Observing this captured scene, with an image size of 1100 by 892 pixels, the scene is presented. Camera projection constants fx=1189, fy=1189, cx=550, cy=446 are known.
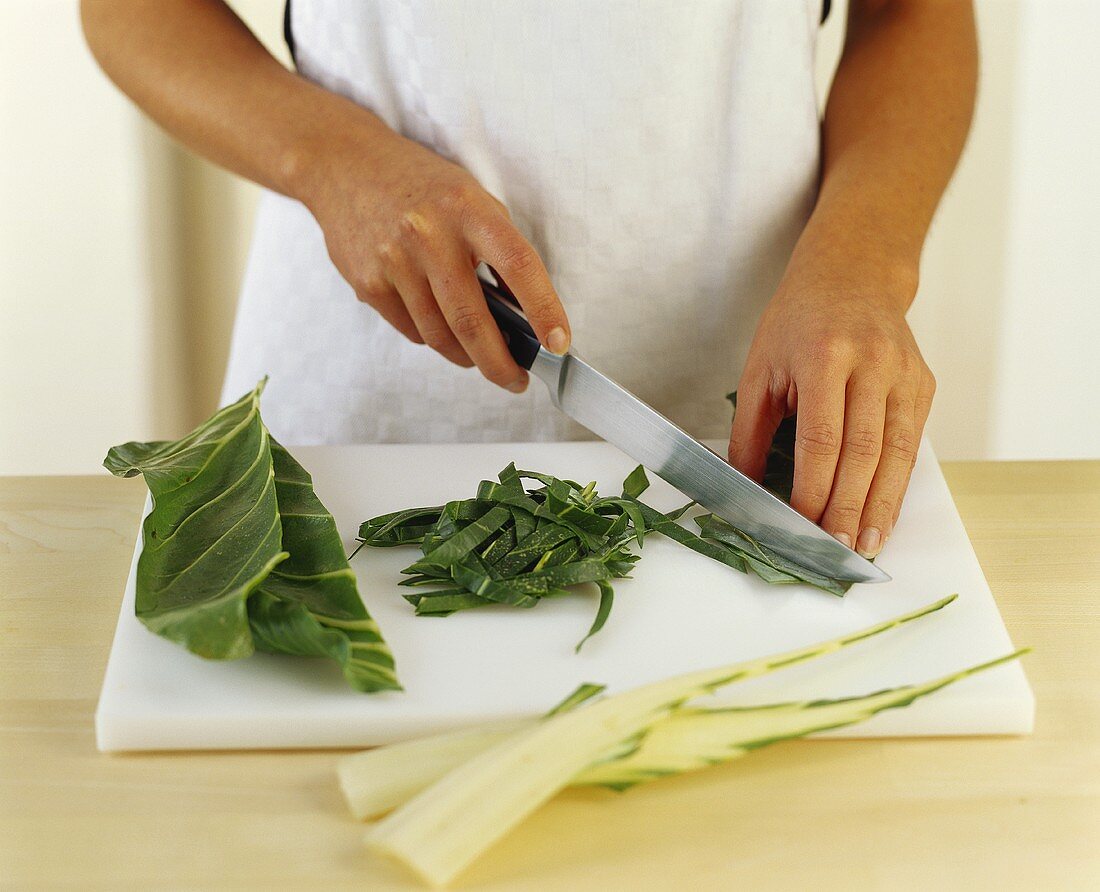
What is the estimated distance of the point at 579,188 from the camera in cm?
138

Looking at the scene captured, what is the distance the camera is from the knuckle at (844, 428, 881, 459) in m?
1.06

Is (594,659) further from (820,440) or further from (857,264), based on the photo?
(857,264)

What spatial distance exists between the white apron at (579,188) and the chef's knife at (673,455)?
0.72ft

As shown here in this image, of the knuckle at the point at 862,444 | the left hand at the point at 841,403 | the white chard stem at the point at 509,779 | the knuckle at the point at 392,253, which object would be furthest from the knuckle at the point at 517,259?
the white chard stem at the point at 509,779

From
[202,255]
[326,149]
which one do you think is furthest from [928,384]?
[202,255]

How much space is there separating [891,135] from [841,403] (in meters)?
0.47

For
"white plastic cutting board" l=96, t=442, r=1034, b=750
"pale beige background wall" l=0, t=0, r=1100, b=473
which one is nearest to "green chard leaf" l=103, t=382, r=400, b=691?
"white plastic cutting board" l=96, t=442, r=1034, b=750

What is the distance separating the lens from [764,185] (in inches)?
55.7

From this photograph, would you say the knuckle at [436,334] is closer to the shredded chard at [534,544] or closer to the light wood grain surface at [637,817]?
the shredded chard at [534,544]

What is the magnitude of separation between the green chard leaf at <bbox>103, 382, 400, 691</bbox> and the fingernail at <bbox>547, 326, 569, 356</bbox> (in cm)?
26

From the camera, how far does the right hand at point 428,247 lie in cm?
115

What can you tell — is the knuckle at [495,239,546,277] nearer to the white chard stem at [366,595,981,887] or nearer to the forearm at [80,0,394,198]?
the forearm at [80,0,394,198]

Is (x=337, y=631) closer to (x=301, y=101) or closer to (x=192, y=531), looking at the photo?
(x=192, y=531)

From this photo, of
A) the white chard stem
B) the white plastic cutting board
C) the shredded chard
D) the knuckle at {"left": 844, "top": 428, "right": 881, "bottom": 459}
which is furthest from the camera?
the knuckle at {"left": 844, "top": 428, "right": 881, "bottom": 459}
